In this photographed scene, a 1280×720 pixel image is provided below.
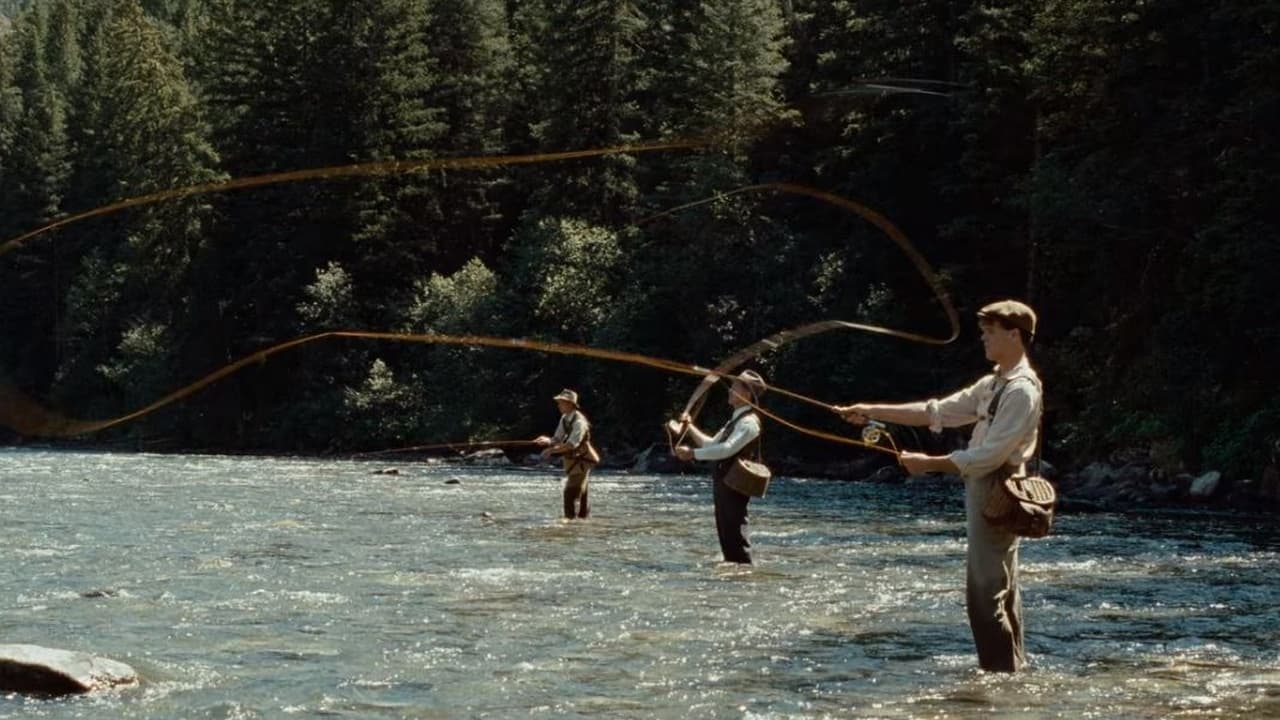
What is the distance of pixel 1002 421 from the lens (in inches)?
367

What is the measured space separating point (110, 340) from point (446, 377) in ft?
90.2

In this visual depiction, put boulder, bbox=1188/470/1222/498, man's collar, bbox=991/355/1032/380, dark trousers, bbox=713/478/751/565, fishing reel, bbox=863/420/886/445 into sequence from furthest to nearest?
1. boulder, bbox=1188/470/1222/498
2. dark trousers, bbox=713/478/751/565
3. fishing reel, bbox=863/420/886/445
4. man's collar, bbox=991/355/1032/380

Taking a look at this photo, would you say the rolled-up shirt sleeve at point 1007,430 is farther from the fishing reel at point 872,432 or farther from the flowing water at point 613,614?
the flowing water at point 613,614

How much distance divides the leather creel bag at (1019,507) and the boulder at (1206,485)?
2050cm

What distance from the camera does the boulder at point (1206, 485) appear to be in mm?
28672

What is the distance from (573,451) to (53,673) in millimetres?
11928

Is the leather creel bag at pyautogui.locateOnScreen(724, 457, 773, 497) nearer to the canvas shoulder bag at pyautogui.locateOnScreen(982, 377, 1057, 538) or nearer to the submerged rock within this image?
the canvas shoulder bag at pyautogui.locateOnScreen(982, 377, 1057, 538)

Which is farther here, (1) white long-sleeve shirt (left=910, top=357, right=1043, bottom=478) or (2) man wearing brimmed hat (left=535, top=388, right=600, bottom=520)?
(2) man wearing brimmed hat (left=535, top=388, right=600, bottom=520)

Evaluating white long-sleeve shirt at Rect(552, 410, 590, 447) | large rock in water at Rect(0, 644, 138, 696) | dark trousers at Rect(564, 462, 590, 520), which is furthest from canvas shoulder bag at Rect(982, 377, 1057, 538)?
dark trousers at Rect(564, 462, 590, 520)

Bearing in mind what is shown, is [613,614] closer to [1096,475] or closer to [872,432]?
[872,432]

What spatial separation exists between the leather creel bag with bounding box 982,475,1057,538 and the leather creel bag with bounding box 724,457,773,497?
594 centimetres

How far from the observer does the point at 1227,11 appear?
3017 centimetres

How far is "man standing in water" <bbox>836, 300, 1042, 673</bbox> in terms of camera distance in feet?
30.6

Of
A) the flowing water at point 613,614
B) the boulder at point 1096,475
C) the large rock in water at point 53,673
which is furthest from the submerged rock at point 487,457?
the large rock in water at point 53,673
